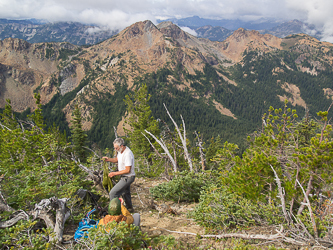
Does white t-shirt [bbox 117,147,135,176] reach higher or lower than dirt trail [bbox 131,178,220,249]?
higher

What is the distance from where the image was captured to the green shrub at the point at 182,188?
789 centimetres

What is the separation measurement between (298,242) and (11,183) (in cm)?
792

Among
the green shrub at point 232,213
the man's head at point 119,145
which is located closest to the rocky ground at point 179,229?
the green shrub at point 232,213

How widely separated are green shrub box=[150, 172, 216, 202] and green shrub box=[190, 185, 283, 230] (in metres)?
2.30

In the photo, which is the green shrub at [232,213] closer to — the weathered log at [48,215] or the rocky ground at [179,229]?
the rocky ground at [179,229]

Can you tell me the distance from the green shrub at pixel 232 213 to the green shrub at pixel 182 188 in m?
2.30

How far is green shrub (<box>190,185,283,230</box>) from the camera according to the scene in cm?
471

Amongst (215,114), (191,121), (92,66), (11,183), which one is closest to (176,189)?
(11,183)

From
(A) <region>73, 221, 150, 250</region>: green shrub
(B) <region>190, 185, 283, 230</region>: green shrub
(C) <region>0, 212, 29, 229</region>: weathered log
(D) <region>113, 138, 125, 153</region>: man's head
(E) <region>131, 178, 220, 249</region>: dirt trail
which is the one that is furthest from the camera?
(D) <region>113, 138, 125, 153</region>: man's head

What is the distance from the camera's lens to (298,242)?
3.76 m

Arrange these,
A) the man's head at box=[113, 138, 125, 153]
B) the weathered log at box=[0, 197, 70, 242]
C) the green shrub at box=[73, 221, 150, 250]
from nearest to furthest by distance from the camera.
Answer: the green shrub at box=[73, 221, 150, 250], the weathered log at box=[0, 197, 70, 242], the man's head at box=[113, 138, 125, 153]

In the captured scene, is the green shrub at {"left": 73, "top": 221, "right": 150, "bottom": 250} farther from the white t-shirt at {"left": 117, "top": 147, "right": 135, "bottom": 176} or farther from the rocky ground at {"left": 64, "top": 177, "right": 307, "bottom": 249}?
the white t-shirt at {"left": 117, "top": 147, "right": 135, "bottom": 176}

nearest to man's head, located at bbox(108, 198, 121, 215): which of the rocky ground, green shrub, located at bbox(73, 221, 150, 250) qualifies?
green shrub, located at bbox(73, 221, 150, 250)

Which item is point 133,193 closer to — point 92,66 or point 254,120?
point 254,120
